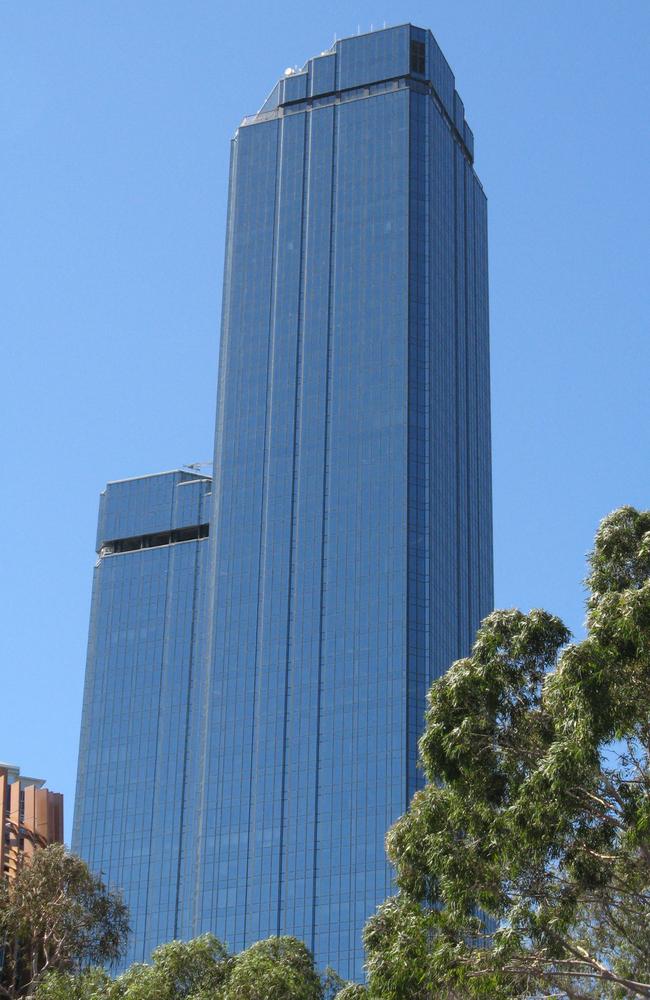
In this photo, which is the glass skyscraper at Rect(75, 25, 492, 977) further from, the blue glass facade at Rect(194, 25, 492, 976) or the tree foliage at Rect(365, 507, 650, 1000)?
the tree foliage at Rect(365, 507, 650, 1000)

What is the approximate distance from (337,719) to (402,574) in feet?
56.0

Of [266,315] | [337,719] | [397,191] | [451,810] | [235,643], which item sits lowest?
[451,810]

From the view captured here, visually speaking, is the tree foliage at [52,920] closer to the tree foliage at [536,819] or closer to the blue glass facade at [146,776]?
the tree foliage at [536,819]

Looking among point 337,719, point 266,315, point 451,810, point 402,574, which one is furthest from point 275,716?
point 451,810

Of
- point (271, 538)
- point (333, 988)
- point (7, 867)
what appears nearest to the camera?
point (333, 988)

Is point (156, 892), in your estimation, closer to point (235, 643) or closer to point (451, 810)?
point (235, 643)

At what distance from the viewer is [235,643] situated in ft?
610

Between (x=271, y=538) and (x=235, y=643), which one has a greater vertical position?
(x=271, y=538)

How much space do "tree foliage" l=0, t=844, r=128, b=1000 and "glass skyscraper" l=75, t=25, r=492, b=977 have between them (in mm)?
91683

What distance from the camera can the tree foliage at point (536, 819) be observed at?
161 ft

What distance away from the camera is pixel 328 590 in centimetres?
18162

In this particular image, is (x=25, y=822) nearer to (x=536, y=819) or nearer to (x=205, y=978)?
(x=205, y=978)

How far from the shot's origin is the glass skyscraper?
561 ft

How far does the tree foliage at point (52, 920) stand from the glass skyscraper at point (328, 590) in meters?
91.7
